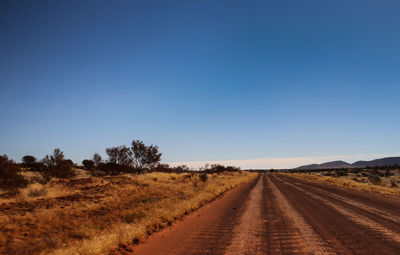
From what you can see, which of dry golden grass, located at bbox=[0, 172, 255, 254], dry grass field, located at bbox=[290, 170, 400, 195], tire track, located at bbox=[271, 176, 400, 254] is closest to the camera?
tire track, located at bbox=[271, 176, 400, 254]

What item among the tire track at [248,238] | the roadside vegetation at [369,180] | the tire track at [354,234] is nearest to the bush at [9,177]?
the tire track at [248,238]

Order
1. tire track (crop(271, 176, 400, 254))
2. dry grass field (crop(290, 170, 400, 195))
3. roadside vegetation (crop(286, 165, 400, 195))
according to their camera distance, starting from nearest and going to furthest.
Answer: tire track (crop(271, 176, 400, 254)), dry grass field (crop(290, 170, 400, 195)), roadside vegetation (crop(286, 165, 400, 195))

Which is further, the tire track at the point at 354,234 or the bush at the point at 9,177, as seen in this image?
the bush at the point at 9,177

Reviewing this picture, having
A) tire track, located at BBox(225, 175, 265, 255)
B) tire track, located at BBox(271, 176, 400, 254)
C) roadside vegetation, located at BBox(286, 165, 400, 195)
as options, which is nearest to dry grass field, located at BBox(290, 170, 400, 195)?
roadside vegetation, located at BBox(286, 165, 400, 195)

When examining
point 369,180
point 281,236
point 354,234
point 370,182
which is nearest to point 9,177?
point 281,236

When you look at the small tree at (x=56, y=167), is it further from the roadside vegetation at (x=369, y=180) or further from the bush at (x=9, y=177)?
the roadside vegetation at (x=369, y=180)

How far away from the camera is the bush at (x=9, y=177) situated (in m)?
18.1

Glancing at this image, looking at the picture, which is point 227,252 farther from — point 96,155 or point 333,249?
point 96,155

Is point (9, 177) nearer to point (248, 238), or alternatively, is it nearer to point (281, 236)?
point (248, 238)

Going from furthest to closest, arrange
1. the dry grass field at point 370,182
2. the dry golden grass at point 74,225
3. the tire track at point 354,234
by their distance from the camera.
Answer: the dry grass field at point 370,182
the dry golden grass at point 74,225
the tire track at point 354,234

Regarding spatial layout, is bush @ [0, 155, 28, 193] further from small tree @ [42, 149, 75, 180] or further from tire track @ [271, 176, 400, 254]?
tire track @ [271, 176, 400, 254]

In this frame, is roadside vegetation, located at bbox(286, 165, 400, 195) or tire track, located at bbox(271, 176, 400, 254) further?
roadside vegetation, located at bbox(286, 165, 400, 195)

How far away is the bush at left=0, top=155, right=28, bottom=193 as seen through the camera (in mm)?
18078

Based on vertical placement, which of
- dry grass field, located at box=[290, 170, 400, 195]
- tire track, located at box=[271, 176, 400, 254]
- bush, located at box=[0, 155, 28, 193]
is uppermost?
bush, located at box=[0, 155, 28, 193]
